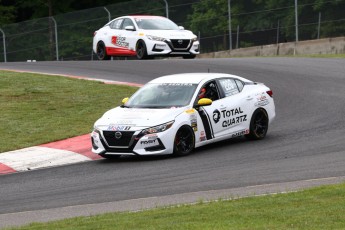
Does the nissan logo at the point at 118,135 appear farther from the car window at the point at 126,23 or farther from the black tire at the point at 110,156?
the car window at the point at 126,23

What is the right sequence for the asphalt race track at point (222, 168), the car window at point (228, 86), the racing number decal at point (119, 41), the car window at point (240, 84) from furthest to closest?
the racing number decal at point (119, 41)
the car window at point (240, 84)
the car window at point (228, 86)
the asphalt race track at point (222, 168)

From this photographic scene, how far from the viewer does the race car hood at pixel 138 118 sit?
1692 cm

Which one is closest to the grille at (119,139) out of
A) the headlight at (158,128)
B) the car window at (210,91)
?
the headlight at (158,128)

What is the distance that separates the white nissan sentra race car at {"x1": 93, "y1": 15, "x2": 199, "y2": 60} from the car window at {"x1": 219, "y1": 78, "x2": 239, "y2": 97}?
41.6 feet

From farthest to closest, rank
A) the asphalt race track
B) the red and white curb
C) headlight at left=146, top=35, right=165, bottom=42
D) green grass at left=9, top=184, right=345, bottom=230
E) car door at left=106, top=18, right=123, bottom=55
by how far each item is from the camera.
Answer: car door at left=106, top=18, right=123, bottom=55
headlight at left=146, top=35, right=165, bottom=42
the red and white curb
the asphalt race track
green grass at left=9, top=184, right=345, bottom=230

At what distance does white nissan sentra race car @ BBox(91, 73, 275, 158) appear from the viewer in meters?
16.9

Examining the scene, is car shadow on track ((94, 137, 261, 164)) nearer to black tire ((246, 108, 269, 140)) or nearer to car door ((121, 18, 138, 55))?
black tire ((246, 108, 269, 140))

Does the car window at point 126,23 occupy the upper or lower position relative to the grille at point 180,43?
upper

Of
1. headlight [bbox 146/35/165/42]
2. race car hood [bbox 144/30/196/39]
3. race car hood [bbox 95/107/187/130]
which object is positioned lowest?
race car hood [bbox 95/107/187/130]

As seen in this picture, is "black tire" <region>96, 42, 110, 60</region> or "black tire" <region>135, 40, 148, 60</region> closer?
"black tire" <region>135, 40, 148, 60</region>

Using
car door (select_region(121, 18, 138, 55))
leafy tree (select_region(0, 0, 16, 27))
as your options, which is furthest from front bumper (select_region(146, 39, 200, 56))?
leafy tree (select_region(0, 0, 16, 27))

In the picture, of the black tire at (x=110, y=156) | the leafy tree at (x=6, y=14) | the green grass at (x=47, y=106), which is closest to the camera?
the black tire at (x=110, y=156)

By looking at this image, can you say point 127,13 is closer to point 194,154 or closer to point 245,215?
point 194,154

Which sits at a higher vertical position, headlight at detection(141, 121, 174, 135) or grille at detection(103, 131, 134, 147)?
headlight at detection(141, 121, 174, 135)
